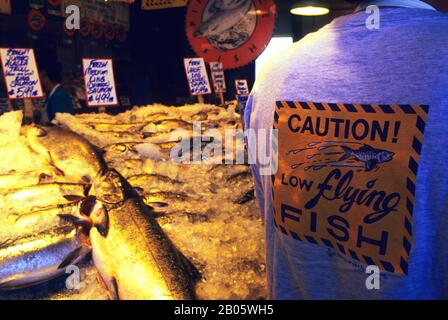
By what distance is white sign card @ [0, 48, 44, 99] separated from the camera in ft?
11.7

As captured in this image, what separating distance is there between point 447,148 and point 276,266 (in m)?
0.61

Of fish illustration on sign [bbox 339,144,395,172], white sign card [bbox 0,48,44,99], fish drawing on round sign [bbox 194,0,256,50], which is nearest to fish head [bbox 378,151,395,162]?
fish illustration on sign [bbox 339,144,395,172]

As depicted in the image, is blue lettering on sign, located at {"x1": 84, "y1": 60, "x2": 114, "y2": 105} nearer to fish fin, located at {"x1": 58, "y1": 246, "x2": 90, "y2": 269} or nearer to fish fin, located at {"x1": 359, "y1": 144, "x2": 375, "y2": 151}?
fish fin, located at {"x1": 58, "y1": 246, "x2": 90, "y2": 269}

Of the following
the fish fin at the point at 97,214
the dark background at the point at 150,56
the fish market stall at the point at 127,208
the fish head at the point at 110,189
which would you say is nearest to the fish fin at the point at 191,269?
the fish market stall at the point at 127,208

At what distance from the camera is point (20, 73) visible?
364 centimetres

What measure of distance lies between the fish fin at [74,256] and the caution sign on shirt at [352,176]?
1174 mm

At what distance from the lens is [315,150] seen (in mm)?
1159

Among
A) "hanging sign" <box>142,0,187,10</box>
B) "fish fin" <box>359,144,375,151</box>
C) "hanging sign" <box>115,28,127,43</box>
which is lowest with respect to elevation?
"hanging sign" <box>115,28,127,43</box>

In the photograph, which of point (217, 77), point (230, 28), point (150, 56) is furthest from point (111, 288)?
point (150, 56)

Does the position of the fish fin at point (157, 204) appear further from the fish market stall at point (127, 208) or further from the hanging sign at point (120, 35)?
the hanging sign at point (120, 35)

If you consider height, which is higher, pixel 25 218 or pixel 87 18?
pixel 87 18
